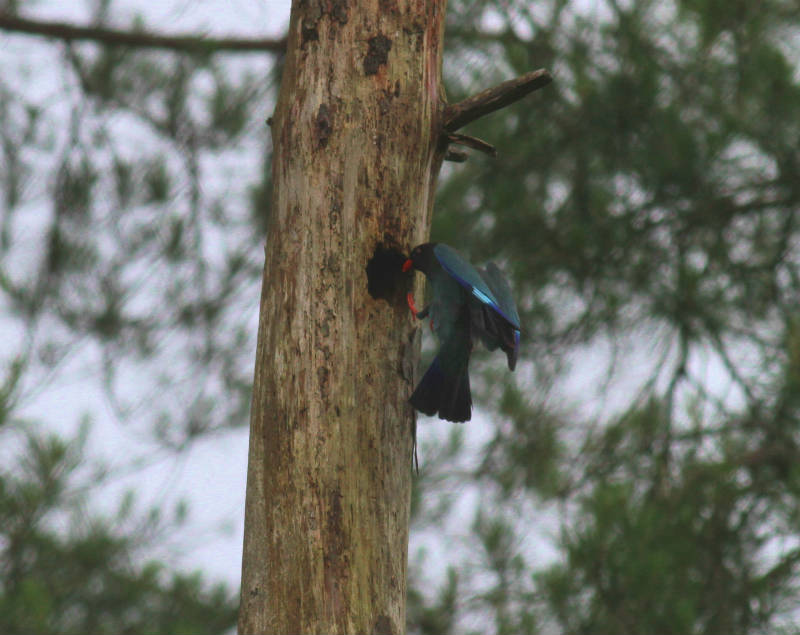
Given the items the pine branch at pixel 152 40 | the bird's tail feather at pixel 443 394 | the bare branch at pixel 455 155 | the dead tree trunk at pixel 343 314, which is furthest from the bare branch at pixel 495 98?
the pine branch at pixel 152 40

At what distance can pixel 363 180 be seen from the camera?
228cm

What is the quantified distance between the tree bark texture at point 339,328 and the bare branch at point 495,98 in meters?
0.05

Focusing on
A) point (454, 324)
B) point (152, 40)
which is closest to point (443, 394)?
point (454, 324)

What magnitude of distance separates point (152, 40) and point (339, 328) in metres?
2.48

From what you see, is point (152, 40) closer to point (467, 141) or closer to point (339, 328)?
point (467, 141)

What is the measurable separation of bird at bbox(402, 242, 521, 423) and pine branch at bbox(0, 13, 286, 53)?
2.08m

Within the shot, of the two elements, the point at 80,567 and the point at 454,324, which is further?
the point at 80,567

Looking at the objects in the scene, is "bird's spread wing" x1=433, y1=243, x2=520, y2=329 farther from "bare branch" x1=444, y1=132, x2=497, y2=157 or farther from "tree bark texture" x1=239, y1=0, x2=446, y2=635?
"bare branch" x1=444, y1=132, x2=497, y2=157

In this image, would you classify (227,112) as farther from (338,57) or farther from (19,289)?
(338,57)

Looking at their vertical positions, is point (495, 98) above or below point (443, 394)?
above

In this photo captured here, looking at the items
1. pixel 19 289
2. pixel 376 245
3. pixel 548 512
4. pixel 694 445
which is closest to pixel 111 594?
pixel 19 289

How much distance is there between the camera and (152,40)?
4188 millimetres

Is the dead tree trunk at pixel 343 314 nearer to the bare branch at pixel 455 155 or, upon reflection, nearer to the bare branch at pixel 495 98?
the bare branch at pixel 495 98

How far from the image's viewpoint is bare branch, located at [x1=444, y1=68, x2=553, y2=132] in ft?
7.13
